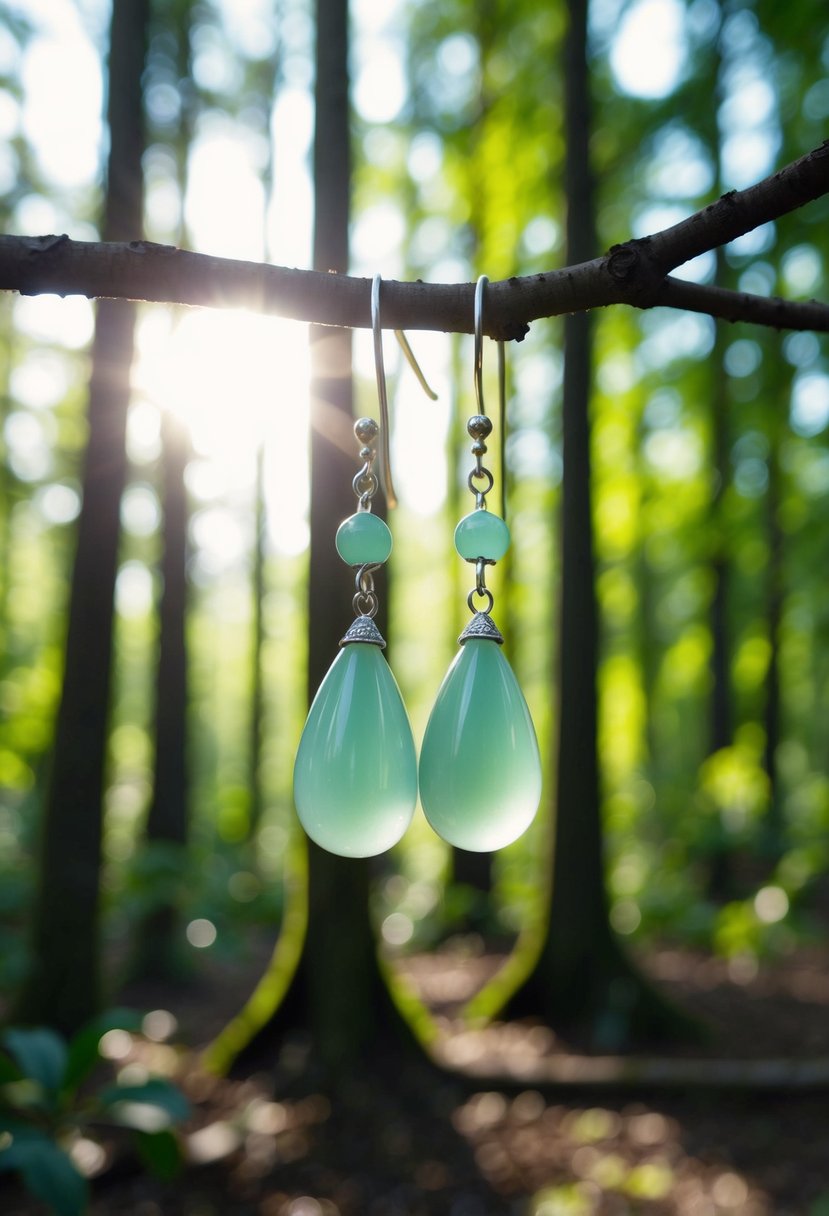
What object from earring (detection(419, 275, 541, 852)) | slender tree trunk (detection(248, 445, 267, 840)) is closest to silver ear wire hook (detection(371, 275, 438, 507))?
earring (detection(419, 275, 541, 852))

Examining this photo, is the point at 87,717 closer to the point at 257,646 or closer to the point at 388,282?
the point at 388,282

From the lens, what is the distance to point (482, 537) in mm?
1354

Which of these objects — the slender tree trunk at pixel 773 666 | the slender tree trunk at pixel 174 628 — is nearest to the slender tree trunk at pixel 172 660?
the slender tree trunk at pixel 174 628

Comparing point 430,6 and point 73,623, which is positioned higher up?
point 430,6

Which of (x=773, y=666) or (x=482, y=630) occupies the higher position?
(x=773, y=666)

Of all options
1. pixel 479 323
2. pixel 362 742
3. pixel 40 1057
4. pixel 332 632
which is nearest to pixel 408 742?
pixel 362 742

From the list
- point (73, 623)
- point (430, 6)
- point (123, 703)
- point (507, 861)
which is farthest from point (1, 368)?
point (123, 703)

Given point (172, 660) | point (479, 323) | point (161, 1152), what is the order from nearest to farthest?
point (479, 323) < point (161, 1152) < point (172, 660)

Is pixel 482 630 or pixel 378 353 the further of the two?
pixel 482 630

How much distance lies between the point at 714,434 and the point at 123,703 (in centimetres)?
1974

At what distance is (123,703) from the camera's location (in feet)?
82.6

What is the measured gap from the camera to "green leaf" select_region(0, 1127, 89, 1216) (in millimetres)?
2672

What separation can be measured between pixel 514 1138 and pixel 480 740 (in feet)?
13.1

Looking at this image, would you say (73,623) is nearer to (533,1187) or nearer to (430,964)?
(533,1187)
